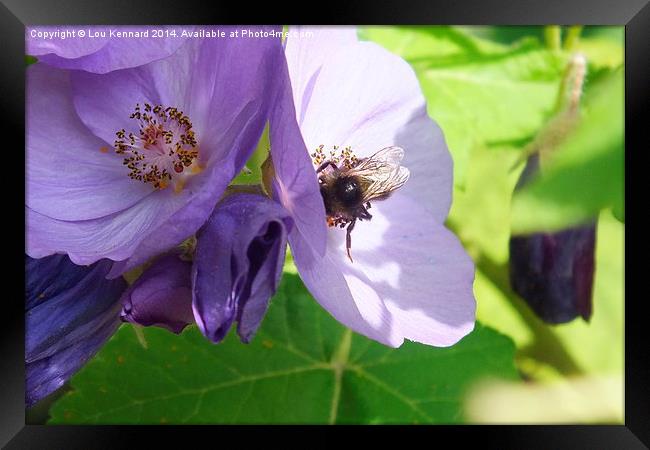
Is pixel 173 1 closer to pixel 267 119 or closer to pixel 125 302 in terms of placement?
pixel 267 119

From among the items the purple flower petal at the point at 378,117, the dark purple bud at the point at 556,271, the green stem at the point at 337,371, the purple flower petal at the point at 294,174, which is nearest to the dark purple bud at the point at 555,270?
the dark purple bud at the point at 556,271

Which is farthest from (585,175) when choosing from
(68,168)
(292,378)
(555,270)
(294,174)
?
(68,168)

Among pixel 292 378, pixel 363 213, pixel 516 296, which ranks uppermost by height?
pixel 363 213

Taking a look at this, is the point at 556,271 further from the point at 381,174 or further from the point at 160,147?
the point at 160,147

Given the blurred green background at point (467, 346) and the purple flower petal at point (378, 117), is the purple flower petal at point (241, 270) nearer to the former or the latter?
the purple flower petal at point (378, 117)

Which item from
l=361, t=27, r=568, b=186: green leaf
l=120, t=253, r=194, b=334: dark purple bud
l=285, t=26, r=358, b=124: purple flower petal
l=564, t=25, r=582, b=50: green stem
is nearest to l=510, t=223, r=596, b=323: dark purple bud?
l=361, t=27, r=568, b=186: green leaf

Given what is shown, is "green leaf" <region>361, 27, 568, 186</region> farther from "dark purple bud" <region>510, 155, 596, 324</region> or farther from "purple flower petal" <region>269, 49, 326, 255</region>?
"purple flower petal" <region>269, 49, 326, 255</region>
